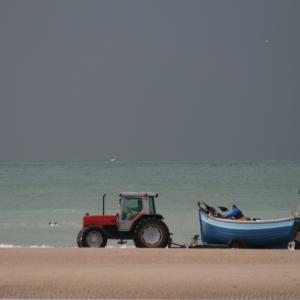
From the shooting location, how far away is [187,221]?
37.1 m

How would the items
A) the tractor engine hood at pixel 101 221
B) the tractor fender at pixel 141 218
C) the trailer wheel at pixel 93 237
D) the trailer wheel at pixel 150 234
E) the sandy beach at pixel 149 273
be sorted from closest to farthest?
the sandy beach at pixel 149 273 < the trailer wheel at pixel 150 234 < the tractor fender at pixel 141 218 < the trailer wheel at pixel 93 237 < the tractor engine hood at pixel 101 221

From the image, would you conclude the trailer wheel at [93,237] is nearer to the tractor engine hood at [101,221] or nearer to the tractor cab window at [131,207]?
the tractor engine hood at [101,221]

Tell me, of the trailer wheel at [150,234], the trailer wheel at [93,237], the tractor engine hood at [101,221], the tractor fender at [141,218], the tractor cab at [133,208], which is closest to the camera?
the trailer wheel at [150,234]

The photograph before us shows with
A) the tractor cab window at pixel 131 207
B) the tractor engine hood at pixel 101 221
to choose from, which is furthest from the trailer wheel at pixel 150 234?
the tractor engine hood at pixel 101 221

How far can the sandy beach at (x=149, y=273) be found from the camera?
50.5ft

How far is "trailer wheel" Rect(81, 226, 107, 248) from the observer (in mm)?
20797

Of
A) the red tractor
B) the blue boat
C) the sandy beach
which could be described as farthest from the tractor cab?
the blue boat

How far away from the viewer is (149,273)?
1686cm

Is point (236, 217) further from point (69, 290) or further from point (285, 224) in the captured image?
point (69, 290)

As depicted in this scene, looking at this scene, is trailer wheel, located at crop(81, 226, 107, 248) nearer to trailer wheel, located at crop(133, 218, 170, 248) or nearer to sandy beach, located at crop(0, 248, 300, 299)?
trailer wheel, located at crop(133, 218, 170, 248)

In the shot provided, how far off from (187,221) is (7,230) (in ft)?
23.3

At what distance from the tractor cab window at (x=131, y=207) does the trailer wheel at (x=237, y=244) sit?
6.53 ft

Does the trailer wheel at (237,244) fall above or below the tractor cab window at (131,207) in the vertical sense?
below

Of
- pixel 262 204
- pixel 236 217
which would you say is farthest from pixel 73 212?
pixel 236 217
